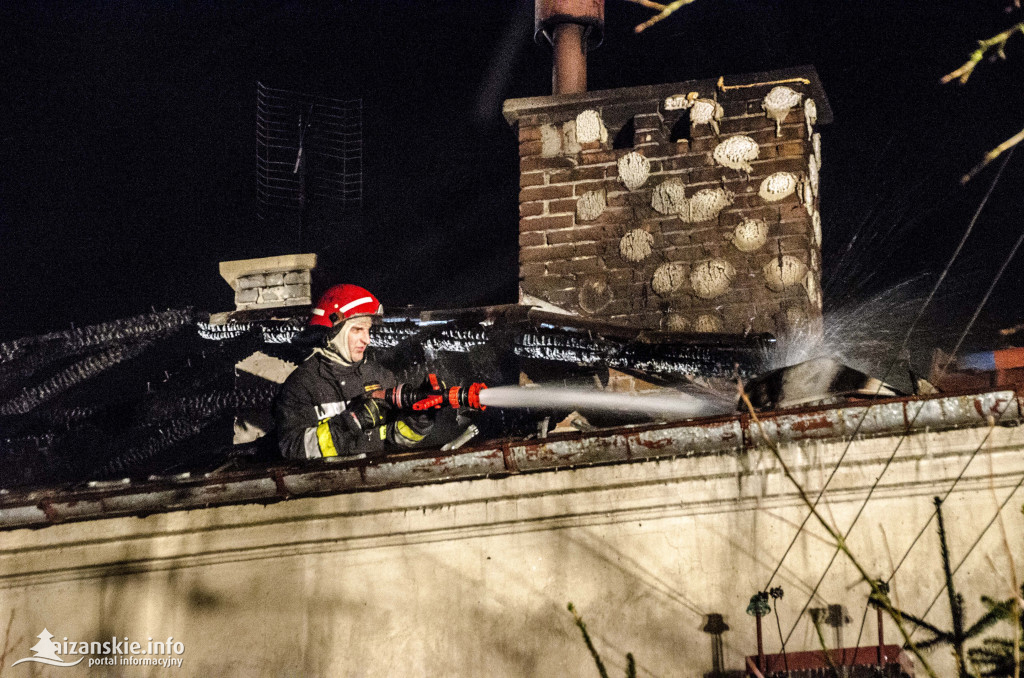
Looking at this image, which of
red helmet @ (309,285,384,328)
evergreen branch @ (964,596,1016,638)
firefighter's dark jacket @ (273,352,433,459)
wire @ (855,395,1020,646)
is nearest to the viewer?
evergreen branch @ (964,596,1016,638)

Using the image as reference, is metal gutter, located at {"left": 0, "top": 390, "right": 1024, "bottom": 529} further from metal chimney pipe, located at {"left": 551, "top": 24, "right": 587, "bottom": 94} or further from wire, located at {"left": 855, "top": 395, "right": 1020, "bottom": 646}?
metal chimney pipe, located at {"left": 551, "top": 24, "right": 587, "bottom": 94}

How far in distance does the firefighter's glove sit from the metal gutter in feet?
2.44

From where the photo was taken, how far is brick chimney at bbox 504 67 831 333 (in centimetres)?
632

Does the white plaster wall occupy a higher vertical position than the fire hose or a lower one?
lower

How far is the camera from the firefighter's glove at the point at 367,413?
5648mm

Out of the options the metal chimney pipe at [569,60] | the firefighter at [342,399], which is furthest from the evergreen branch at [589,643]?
the metal chimney pipe at [569,60]

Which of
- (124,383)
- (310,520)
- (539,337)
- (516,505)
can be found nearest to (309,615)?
(310,520)

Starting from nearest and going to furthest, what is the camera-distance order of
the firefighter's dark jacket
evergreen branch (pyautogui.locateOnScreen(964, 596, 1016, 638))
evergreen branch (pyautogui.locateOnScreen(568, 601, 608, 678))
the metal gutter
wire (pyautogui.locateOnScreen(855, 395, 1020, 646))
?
evergreen branch (pyautogui.locateOnScreen(568, 601, 608, 678))
evergreen branch (pyautogui.locateOnScreen(964, 596, 1016, 638))
wire (pyautogui.locateOnScreen(855, 395, 1020, 646))
the metal gutter
the firefighter's dark jacket

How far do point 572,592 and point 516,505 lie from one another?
1.64ft

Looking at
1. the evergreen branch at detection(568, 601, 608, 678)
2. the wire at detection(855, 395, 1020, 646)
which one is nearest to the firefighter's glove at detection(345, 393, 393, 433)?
the evergreen branch at detection(568, 601, 608, 678)

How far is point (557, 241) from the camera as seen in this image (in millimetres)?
6805

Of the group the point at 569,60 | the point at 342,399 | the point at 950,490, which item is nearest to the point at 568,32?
the point at 569,60

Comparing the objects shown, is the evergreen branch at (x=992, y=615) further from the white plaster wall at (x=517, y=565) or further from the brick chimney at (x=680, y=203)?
the brick chimney at (x=680, y=203)

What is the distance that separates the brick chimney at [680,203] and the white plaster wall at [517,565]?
→ 2236 mm
